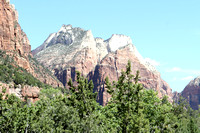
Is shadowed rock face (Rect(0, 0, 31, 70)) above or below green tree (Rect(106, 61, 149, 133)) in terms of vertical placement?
above

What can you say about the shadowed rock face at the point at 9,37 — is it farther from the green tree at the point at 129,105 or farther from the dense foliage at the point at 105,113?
the green tree at the point at 129,105

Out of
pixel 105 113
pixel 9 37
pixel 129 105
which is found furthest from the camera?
pixel 9 37

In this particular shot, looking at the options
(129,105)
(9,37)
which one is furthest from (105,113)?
(9,37)

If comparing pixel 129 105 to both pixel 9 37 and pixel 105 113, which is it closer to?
pixel 105 113

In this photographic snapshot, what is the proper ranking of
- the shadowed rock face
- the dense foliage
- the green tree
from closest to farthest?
1. the green tree
2. the dense foliage
3. the shadowed rock face

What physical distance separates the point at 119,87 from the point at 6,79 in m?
83.0

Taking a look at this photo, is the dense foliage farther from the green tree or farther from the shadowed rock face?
the shadowed rock face

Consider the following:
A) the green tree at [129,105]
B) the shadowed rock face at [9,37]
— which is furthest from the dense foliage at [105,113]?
the shadowed rock face at [9,37]

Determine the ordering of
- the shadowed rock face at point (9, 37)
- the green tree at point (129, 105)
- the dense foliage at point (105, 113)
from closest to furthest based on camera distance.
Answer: the green tree at point (129, 105) < the dense foliage at point (105, 113) < the shadowed rock face at point (9, 37)

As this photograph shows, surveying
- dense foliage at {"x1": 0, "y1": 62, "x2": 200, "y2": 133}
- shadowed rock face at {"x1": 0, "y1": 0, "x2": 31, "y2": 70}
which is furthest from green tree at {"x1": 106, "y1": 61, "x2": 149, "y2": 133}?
shadowed rock face at {"x1": 0, "y1": 0, "x2": 31, "y2": 70}

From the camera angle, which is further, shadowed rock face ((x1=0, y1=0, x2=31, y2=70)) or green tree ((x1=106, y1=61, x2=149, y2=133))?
shadowed rock face ((x1=0, y1=0, x2=31, y2=70))

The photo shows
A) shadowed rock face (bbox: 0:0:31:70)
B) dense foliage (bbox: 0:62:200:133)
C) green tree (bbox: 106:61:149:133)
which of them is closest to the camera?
green tree (bbox: 106:61:149:133)

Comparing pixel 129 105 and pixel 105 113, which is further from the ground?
pixel 129 105

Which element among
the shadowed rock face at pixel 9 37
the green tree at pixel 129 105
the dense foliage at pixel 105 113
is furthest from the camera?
the shadowed rock face at pixel 9 37
